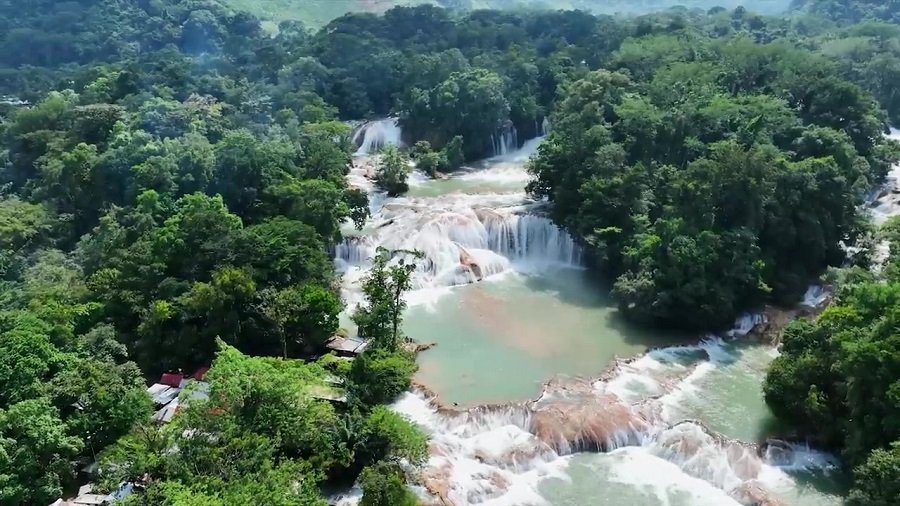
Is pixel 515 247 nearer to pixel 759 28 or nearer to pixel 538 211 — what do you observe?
pixel 538 211

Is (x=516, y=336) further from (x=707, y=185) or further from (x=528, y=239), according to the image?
(x=707, y=185)

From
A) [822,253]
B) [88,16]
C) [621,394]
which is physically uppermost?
[88,16]

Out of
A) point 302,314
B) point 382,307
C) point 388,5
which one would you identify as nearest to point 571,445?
point 382,307

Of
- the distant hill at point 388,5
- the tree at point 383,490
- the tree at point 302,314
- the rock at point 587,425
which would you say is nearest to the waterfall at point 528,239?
the tree at point 302,314

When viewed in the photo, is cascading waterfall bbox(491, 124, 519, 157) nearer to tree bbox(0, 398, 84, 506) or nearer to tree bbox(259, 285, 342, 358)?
tree bbox(259, 285, 342, 358)

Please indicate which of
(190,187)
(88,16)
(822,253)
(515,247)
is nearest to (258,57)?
(88,16)

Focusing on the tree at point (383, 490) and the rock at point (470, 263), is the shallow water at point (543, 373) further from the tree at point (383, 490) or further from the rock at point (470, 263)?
the tree at point (383, 490)

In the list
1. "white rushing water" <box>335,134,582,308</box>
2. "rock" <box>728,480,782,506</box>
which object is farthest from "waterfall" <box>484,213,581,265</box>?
"rock" <box>728,480,782,506</box>
